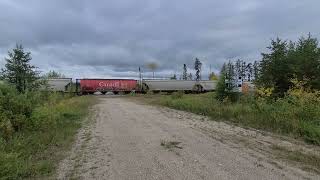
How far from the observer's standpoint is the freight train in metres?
77.5

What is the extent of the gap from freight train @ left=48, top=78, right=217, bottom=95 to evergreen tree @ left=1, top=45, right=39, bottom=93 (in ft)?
154

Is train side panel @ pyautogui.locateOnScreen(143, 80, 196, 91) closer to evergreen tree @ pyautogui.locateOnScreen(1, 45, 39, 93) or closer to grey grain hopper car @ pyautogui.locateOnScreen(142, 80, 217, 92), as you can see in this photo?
grey grain hopper car @ pyautogui.locateOnScreen(142, 80, 217, 92)

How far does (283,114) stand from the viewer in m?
17.2

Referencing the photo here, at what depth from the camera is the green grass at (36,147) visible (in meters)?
8.47

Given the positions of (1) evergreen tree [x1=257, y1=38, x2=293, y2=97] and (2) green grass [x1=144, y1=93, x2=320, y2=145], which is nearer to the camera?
(2) green grass [x1=144, y1=93, x2=320, y2=145]

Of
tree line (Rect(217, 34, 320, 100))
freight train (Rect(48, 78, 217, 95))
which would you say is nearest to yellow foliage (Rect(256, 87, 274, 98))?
tree line (Rect(217, 34, 320, 100))

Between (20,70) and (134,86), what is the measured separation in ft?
172

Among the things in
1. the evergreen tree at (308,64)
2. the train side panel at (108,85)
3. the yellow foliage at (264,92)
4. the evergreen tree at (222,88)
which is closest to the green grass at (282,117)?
the yellow foliage at (264,92)

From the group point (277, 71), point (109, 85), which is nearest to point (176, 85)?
point (109, 85)

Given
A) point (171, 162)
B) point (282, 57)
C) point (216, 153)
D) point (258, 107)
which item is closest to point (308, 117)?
point (258, 107)

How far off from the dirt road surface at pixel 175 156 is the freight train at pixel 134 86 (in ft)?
205

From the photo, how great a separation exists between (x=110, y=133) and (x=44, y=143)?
301 centimetres

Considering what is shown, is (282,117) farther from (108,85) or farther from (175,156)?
(108,85)

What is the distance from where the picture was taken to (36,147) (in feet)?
38.1
